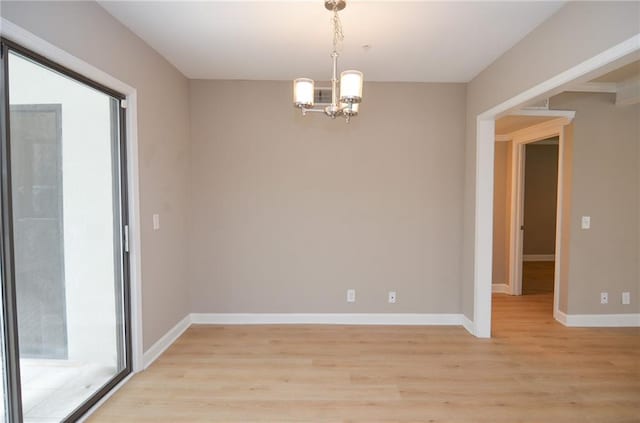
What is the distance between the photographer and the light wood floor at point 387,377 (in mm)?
2268

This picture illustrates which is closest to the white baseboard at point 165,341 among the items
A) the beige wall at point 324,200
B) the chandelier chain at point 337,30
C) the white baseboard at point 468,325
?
the beige wall at point 324,200

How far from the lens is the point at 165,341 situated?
3217mm

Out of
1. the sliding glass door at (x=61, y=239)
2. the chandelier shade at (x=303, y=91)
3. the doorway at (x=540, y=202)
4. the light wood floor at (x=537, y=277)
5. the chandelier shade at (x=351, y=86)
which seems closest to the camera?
the sliding glass door at (x=61, y=239)

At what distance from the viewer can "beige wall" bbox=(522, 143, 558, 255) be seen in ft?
24.7

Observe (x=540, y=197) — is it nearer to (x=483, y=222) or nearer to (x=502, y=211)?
(x=502, y=211)

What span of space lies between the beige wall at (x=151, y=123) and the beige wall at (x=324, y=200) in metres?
0.28

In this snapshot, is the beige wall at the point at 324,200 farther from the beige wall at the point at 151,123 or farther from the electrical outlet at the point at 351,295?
the beige wall at the point at 151,123

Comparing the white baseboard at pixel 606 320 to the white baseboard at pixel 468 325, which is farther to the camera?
the white baseboard at pixel 606 320

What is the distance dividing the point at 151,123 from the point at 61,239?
1.25m

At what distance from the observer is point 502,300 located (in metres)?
4.79

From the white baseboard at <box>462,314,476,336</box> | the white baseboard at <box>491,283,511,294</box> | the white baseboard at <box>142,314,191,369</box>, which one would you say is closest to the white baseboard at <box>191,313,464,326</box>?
the white baseboard at <box>462,314,476,336</box>

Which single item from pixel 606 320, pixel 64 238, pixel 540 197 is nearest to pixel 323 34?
pixel 64 238

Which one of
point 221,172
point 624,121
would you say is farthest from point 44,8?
point 624,121

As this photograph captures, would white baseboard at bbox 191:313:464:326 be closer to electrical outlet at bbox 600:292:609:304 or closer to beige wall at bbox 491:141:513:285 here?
electrical outlet at bbox 600:292:609:304
